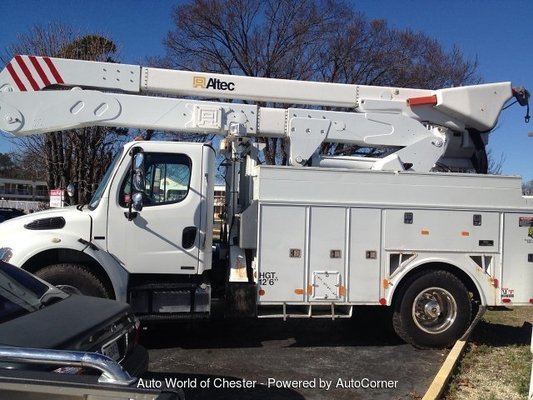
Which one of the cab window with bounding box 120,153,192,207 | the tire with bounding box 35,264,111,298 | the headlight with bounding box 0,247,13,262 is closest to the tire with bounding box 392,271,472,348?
the cab window with bounding box 120,153,192,207

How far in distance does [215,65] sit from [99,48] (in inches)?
225

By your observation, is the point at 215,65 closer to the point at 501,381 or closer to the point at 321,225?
the point at 321,225

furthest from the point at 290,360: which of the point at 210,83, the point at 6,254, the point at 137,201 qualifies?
the point at 210,83

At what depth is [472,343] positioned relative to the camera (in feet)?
24.2

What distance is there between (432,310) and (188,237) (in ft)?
11.3

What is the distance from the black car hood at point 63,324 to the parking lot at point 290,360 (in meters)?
1.10

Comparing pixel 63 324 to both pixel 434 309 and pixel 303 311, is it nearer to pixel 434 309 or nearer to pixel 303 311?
pixel 303 311

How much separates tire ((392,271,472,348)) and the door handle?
2880 millimetres

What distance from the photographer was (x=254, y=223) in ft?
22.2

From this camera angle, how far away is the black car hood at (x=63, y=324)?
10.9ft

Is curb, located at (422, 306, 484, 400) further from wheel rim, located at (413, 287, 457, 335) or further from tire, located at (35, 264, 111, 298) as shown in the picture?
tire, located at (35, 264, 111, 298)

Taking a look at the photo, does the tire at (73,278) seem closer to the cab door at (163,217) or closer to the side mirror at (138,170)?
the cab door at (163,217)

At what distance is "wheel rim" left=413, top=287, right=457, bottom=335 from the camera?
23.2 feet

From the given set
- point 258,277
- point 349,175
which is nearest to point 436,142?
point 349,175
